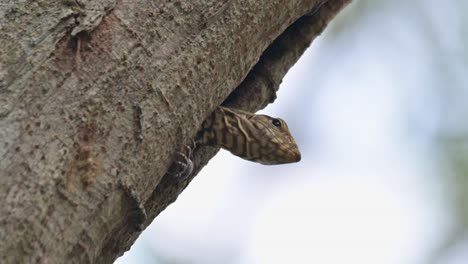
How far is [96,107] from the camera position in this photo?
279cm

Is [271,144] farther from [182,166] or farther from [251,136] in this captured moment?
[182,166]

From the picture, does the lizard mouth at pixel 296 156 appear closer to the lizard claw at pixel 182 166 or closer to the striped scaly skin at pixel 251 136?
the striped scaly skin at pixel 251 136

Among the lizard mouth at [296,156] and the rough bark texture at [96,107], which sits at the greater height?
the lizard mouth at [296,156]

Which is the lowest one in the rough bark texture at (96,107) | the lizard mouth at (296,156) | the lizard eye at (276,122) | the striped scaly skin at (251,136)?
the rough bark texture at (96,107)

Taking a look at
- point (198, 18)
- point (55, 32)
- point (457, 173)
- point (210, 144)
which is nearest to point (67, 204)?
point (55, 32)

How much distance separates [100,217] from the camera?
2.78 m

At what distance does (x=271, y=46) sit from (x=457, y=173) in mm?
4226

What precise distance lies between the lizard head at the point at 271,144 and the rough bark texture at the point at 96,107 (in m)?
0.59

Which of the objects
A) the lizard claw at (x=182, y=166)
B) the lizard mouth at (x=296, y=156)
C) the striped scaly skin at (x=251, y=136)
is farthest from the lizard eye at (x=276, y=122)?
the lizard claw at (x=182, y=166)

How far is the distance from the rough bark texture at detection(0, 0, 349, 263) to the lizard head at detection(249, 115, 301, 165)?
1.95 ft

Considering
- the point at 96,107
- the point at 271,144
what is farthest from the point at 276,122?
the point at 96,107

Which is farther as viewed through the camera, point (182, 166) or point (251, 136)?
point (251, 136)

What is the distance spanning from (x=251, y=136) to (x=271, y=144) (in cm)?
13

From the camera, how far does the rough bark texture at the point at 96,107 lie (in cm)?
255
